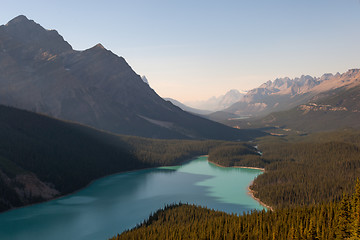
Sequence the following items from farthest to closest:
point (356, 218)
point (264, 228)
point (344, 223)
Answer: point (264, 228), point (344, 223), point (356, 218)

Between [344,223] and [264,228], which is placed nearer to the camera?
[344,223]

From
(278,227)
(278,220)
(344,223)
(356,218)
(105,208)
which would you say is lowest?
(105,208)

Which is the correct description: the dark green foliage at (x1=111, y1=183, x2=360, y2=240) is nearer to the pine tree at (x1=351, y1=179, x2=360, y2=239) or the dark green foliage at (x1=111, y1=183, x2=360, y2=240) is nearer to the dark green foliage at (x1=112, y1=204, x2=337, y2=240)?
the dark green foliage at (x1=112, y1=204, x2=337, y2=240)

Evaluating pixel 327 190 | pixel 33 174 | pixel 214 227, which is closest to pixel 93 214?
pixel 33 174

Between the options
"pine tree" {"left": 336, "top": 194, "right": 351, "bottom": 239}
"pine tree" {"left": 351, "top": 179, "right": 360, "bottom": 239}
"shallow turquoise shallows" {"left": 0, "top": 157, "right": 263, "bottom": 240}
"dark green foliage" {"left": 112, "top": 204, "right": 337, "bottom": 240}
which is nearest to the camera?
"pine tree" {"left": 351, "top": 179, "right": 360, "bottom": 239}

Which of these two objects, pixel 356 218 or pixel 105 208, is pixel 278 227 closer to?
pixel 356 218

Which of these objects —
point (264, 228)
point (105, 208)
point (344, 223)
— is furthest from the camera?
point (105, 208)

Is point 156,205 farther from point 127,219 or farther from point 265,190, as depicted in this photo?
point 265,190

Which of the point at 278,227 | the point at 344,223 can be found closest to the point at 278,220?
the point at 278,227

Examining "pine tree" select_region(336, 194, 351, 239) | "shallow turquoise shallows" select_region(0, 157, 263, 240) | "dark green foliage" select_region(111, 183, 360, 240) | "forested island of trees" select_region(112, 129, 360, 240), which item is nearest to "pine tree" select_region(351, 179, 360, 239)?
"forested island of trees" select_region(112, 129, 360, 240)
